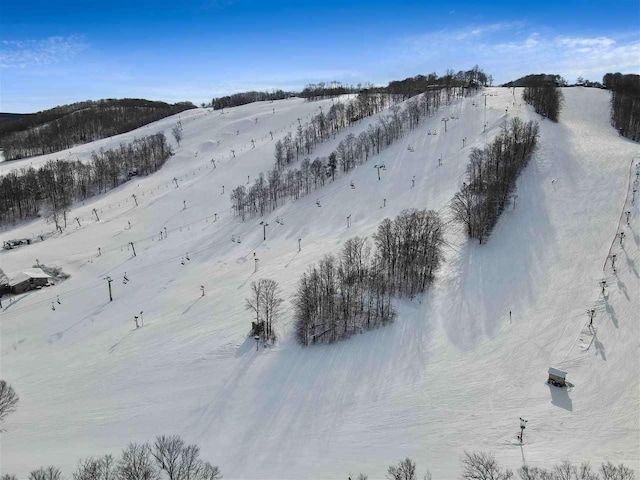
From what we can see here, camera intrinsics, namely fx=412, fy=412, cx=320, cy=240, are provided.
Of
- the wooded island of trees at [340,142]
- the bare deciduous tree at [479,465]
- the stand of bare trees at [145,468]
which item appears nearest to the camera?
the stand of bare trees at [145,468]

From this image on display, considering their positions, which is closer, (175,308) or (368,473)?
(368,473)

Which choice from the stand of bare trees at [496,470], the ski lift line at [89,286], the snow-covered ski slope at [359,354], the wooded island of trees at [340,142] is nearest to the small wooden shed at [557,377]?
the snow-covered ski slope at [359,354]

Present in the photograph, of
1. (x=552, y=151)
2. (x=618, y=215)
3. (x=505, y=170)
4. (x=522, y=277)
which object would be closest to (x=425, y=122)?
(x=552, y=151)

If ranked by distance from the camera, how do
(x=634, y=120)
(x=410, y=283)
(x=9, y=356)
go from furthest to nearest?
(x=634, y=120)
(x=410, y=283)
(x=9, y=356)

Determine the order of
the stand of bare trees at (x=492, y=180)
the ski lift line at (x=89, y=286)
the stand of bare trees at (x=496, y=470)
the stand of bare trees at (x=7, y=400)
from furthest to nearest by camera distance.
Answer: the stand of bare trees at (x=492, y=180)
the ski lift line at (x=89, y=286)
the stand of bare trees at (x=7, y=400)
the stand of bare trees at (x=496, y=470)

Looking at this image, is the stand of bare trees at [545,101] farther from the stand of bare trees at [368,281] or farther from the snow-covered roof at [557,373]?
the snow-covered roof at [557,373]

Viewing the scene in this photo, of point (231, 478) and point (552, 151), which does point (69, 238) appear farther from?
point (552, 151)
